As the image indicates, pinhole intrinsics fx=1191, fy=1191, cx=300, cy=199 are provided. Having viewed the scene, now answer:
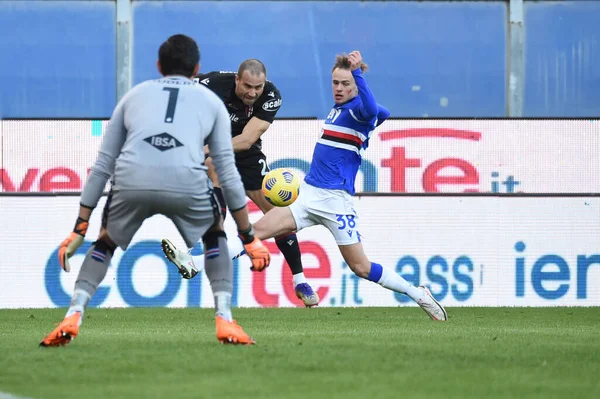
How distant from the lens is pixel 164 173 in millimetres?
5977

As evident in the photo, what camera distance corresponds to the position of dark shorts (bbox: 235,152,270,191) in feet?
33.3

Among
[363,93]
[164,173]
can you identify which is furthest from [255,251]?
[363,93]

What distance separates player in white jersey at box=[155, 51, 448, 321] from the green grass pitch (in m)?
0.59

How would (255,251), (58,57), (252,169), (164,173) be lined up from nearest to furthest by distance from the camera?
1. (164,173)
2. (255,251)
3. (252,169)
4. (58,57)

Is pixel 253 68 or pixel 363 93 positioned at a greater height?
pixel 253 68

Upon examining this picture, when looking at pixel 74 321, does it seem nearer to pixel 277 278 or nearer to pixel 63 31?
pixel 277 278

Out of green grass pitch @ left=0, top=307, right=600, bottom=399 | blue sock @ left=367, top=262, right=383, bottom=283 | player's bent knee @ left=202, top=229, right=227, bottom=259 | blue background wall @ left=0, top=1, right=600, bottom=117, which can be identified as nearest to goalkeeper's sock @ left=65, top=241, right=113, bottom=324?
green grass pitch @ left=0, top=307, right=600, bottom=399

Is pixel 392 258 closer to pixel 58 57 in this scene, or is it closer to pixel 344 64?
pixel 344 64

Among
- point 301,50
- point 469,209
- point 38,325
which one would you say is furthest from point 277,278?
point 301,50

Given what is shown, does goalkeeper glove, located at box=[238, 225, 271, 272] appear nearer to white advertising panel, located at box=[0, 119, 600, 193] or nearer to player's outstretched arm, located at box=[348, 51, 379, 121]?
player's outstretched arm, located at box=[348, 51, 379, 121]

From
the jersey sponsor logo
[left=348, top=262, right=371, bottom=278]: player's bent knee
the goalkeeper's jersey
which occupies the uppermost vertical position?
the jersey sponsor logo

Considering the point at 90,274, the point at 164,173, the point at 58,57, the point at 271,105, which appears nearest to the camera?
the point at 164,173

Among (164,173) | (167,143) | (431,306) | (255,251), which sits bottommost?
(431,306)

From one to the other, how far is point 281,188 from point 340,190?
0.85m
